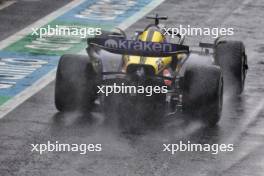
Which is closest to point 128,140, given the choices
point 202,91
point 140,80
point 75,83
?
point 140,80

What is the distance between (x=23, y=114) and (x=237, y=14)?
1102cm

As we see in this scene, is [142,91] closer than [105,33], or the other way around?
[142,91]

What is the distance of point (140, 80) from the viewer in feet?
54.0

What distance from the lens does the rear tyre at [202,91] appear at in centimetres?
1662

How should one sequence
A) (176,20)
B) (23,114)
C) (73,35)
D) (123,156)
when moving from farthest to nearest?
1. (176,20)
2. (73,35)
3. (23,114)
4. (123,156)

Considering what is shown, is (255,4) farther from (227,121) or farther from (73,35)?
(227,121)

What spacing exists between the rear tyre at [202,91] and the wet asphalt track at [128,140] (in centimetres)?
34

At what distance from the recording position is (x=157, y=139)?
53.0 feet

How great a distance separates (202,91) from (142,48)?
124 cm

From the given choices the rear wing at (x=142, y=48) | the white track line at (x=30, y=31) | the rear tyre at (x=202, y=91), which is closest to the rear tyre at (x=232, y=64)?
the rear tyre at (x=202, y=91)

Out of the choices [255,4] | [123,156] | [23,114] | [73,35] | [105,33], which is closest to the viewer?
[123,156]

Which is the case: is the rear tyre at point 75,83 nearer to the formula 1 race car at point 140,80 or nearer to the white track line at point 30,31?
the formula 1 race car at point 140,80

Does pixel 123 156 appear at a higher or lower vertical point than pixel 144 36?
lower

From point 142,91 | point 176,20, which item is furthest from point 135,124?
point 176,20
